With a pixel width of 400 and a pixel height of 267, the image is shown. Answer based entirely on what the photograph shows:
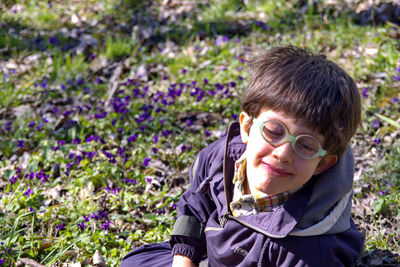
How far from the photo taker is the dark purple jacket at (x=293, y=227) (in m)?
1.89

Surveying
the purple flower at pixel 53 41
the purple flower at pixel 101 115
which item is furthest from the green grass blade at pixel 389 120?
the purple flower at pixel 53 41

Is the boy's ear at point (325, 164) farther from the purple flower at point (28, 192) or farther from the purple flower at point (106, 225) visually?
the purple flower at point (28, 192)

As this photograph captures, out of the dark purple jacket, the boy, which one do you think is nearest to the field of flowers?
the dark purple jacket

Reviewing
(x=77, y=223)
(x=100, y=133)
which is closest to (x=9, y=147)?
(x=100, y=133)

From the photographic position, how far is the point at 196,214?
2449mm

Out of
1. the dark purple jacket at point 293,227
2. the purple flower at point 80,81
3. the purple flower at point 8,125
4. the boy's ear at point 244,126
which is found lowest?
the purple flower at point 8,125

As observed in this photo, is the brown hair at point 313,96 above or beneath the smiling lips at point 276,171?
above

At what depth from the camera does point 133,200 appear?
325 centimetres

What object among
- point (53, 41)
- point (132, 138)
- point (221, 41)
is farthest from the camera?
point (53, 41)

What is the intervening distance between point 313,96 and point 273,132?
0.21 m

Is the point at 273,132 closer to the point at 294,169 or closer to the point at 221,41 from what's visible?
the point at 294,169

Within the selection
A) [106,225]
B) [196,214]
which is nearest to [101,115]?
[106,225]

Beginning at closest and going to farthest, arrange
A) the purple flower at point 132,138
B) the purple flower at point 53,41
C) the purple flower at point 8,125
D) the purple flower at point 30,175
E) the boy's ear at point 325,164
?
1. the boy's ear at point 325,164
2. the purple flower at point 30,175
3. the purple flower at point 132,138
4. the purple flower at point 8,125
5. the purple flower at point 53,41

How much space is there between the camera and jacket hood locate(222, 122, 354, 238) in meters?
1.89
